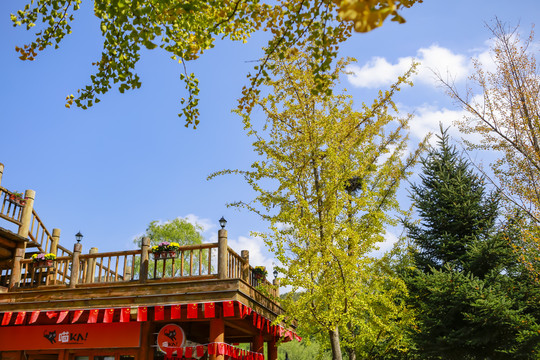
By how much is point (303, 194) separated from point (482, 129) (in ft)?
17.6

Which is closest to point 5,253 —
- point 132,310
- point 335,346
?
point 132,310

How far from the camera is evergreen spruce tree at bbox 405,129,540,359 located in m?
11.3

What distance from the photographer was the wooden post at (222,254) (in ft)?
29.8

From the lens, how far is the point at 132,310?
9.43 m

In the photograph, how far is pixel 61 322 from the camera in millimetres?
10453

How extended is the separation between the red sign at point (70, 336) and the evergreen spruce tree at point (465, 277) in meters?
8.92

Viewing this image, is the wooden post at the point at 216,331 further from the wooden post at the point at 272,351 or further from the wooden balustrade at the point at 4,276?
the wooden balustrade at the point at 4,276

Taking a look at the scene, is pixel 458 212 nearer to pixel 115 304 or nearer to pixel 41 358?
pixel 115 304

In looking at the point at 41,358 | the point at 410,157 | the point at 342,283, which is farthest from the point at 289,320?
the point at 410,157

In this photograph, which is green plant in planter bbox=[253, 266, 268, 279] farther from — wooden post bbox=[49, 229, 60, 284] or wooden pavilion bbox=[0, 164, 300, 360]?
wooden post bbox=[49, 229, 60, 284]

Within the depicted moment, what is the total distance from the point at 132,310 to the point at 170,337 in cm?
113

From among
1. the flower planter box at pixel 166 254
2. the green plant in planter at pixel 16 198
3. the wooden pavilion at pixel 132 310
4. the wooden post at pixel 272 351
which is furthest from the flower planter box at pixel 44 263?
the wooden post at pixel 272 351

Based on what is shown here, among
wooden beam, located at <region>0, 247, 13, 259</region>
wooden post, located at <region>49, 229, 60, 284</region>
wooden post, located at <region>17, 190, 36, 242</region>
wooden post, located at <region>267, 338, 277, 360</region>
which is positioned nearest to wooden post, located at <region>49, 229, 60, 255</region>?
wooden post, located at <region>49, 229, 60, 284</region>

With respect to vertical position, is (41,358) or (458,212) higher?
(458,212)
